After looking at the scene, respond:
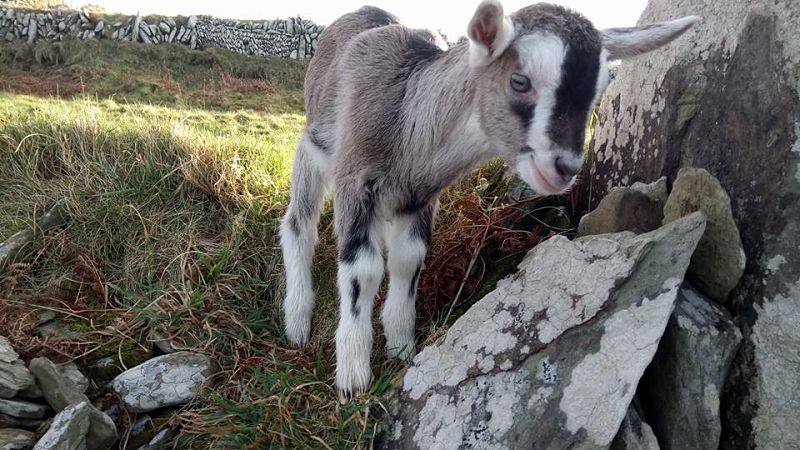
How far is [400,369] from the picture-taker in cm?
432

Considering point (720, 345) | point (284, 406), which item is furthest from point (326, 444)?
point (720, 345)

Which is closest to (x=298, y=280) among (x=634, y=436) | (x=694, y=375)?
(x=634, y=436)

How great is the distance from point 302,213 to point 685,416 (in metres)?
3.17

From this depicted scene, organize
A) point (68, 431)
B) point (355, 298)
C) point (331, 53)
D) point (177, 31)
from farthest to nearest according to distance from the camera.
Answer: point (177, 31), point (331, 53), point (355, 298), point (68, 431)

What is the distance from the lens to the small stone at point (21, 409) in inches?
148

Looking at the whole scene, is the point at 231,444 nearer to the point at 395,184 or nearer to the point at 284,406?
the point at 284,406

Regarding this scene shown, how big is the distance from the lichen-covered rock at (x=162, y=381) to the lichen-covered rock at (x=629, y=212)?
2.89 meters

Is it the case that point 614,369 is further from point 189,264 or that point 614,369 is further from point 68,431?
point 189,264

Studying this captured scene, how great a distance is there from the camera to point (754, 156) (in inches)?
136

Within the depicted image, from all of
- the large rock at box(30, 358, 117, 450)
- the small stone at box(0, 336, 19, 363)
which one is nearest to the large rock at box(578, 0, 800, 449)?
the large rock at box(30, 358, 117, 450)

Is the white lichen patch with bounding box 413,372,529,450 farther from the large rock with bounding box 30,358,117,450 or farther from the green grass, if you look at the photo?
the large rock with bounding box 30,358,117,450

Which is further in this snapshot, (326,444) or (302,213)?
(302,213)

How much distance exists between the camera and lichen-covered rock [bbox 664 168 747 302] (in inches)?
130

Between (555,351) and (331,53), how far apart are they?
3.34 metres
